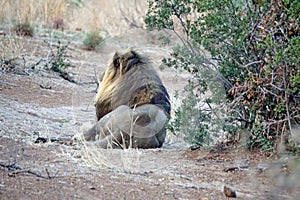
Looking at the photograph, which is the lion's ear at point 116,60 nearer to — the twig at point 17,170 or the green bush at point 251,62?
the green bush at point 251,62

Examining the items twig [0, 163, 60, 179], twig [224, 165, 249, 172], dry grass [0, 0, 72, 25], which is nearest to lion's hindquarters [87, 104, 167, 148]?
twig [224, 165, 249, 172]

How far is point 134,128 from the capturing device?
728cm

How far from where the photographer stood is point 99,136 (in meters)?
7.48

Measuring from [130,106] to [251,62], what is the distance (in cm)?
223

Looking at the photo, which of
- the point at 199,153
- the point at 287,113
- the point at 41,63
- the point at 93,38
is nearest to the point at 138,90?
the point at 199,153

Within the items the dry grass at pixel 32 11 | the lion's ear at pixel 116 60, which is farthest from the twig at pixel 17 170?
the dry grass at pixel 32 11

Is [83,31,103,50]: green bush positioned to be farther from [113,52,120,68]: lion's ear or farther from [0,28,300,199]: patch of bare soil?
[0,28,300,199]: patch of bare soil

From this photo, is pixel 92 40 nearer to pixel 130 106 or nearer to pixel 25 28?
pixel 25 28

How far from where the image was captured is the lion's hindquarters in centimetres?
726

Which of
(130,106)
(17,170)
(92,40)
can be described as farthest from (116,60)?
(92,40)

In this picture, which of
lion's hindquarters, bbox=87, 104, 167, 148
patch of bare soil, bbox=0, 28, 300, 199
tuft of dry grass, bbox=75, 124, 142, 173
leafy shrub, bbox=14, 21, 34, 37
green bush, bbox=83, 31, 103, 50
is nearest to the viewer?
patch of bare soil, bbox=0, 28, 300, 199

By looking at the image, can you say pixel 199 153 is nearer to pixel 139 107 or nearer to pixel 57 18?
pixel 139 107

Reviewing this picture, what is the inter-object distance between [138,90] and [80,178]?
303 cm

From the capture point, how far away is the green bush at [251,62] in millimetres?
5844
